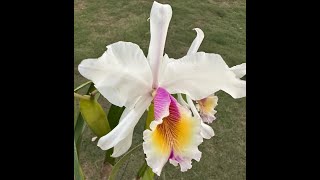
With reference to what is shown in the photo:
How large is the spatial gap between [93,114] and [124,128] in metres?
0.08

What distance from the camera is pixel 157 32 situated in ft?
2.26

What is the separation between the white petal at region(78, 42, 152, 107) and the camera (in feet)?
2.05

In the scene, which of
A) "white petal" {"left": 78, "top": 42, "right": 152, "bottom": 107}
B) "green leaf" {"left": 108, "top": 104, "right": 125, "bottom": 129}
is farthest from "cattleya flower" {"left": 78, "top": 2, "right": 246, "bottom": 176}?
"green leaf" {"left": 108, "top": 104, "right": 125, "bottom": 129}

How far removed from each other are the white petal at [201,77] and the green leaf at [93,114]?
0.43ft

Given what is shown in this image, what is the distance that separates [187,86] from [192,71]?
30 millimetres

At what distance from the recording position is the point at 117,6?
3.69 m

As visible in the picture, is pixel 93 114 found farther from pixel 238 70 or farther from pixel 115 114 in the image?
pixel 238 70

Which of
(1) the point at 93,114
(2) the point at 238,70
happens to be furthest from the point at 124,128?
(2) the point at 238,70

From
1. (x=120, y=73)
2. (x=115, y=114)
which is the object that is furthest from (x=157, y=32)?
(x=115, y=114)

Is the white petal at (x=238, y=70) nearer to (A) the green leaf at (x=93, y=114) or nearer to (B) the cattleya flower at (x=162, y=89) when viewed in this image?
(B) the cattleya flower at (x=162, y=89)

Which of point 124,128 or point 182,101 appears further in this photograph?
point 182,101

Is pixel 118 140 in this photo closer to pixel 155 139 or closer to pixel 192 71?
pixel 155 139

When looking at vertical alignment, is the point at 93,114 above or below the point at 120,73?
below
